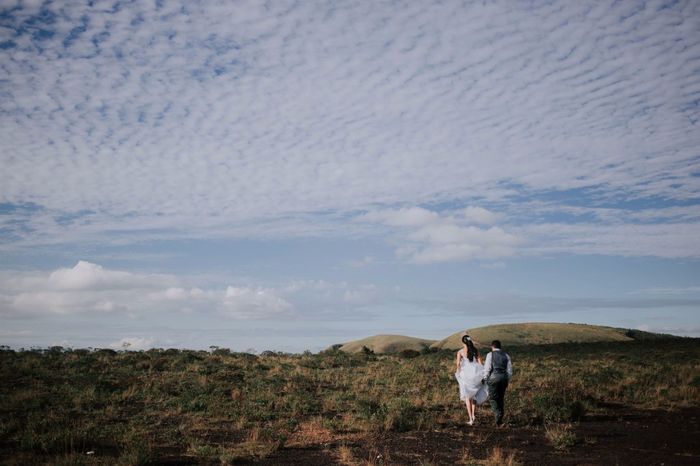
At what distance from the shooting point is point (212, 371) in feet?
80.4

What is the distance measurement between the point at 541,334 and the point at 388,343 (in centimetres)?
1769

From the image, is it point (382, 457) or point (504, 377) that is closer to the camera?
point (382, 457)

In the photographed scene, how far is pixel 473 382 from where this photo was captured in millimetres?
12672

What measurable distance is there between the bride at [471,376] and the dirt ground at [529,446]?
736mm

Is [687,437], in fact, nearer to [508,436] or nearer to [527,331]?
[508,436]

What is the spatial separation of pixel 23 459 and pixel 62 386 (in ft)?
35.9

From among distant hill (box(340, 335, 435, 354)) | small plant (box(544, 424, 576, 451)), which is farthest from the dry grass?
small plant (box(544, 424, 576, 451))

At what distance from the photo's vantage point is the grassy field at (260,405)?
35.3 ft

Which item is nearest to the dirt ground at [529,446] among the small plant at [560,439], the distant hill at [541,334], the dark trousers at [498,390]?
the small plant at [560,439]

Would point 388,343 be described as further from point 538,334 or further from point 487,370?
point 487,370

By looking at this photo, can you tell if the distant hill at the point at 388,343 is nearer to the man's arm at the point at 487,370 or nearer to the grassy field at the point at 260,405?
the grassy field at the point at 260,405

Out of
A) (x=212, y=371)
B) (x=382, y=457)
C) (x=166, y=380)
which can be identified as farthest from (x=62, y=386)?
(x=382, y=457)

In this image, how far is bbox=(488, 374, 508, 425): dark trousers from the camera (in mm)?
12391

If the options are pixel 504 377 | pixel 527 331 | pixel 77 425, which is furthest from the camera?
pixel 527 331
